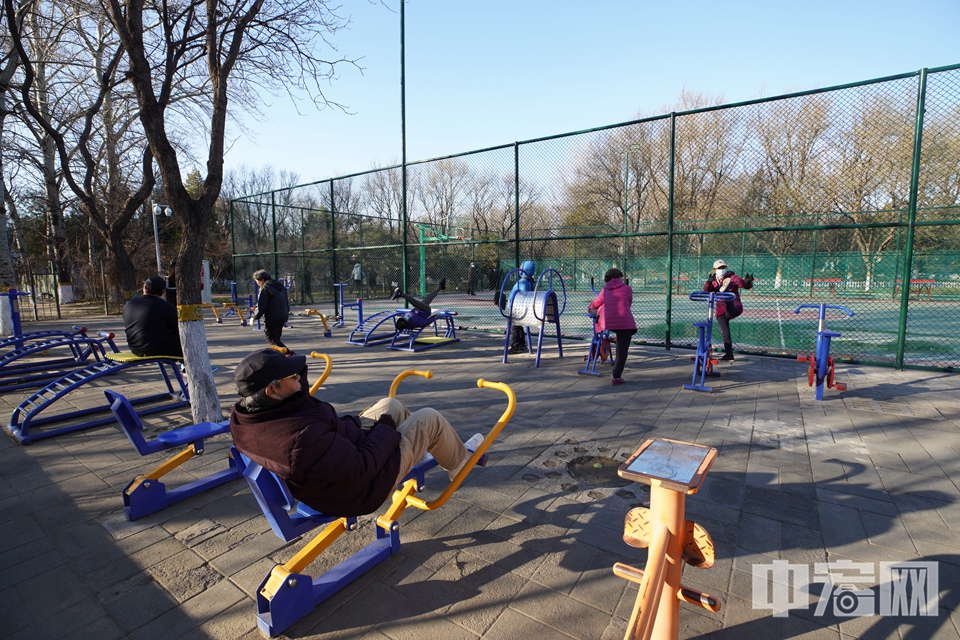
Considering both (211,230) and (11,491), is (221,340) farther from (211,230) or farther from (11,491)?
(211,230)

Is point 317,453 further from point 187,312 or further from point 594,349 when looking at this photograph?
point 594,349

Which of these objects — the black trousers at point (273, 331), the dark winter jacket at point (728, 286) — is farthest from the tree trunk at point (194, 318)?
the dark winter jacket at point (728, 286)

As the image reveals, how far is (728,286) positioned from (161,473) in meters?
7.47

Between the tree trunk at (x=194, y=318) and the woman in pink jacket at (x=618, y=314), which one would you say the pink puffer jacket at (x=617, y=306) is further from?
the tree trunk at (x=194, y=318)

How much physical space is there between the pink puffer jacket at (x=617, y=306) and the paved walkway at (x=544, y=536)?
1430 millimetres

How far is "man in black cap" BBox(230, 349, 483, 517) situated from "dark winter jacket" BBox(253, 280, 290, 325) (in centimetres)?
558

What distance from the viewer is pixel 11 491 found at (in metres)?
3.47

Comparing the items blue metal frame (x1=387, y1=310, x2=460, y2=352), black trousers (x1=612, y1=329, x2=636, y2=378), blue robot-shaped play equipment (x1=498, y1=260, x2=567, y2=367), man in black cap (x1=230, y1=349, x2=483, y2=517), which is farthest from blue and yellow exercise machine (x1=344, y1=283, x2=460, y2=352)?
man in black cap (x1=230, y1=349, x2=483, y2=517)

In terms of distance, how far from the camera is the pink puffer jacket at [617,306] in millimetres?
6227

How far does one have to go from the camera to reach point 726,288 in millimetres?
7141

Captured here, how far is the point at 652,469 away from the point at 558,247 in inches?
625

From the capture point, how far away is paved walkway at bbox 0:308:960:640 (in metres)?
2.12

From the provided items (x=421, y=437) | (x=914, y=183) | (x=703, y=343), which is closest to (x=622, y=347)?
(x=703, y=343)

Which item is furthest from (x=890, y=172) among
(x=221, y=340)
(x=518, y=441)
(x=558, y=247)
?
(x=221, y=340)
